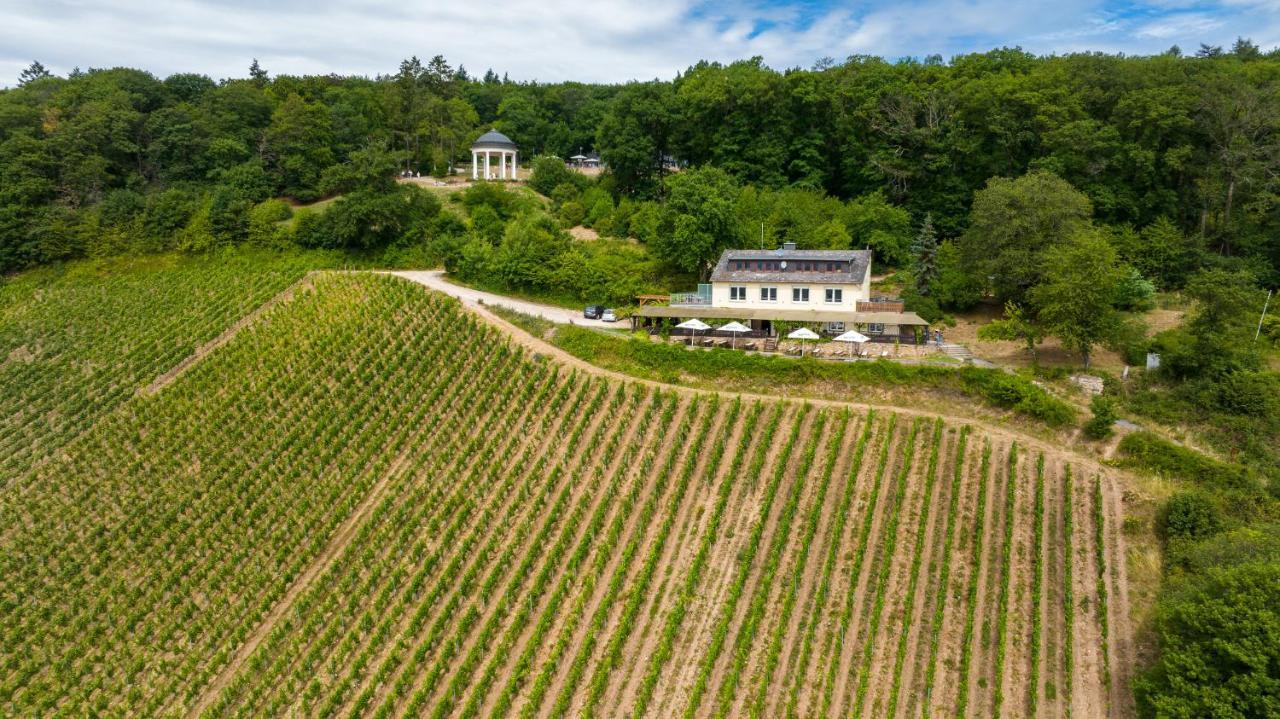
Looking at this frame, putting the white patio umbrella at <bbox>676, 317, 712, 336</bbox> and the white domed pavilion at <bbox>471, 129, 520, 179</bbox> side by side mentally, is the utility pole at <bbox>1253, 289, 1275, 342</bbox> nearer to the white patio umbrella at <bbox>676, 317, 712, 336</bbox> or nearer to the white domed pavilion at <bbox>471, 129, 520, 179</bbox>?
the white patio umbrella at <bbox>676, 317, 712, 336</bbox>

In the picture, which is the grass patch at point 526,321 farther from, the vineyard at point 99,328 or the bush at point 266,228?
the bush at point 266,228

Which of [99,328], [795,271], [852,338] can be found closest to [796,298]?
[795,271]

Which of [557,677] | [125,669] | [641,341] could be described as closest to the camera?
[557,677]

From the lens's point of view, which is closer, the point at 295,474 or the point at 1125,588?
the point at 1125,588

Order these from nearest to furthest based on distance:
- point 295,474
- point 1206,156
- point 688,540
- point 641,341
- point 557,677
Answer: point 557,677
point 688,540
point 295,474
point 641,341
point 1206,156

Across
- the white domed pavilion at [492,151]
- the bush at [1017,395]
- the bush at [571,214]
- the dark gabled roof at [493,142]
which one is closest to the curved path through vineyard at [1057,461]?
the bush at [1017,395]

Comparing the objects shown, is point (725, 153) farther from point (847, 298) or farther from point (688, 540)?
point (688, 540)

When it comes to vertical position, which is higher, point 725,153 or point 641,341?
point 725,153

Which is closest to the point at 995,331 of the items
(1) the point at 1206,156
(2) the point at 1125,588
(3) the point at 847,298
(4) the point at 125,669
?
(3) the point at 847,298
